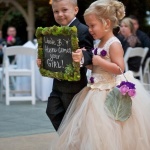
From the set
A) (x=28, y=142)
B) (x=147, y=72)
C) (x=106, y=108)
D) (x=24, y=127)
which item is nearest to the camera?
(x=106, y=108)

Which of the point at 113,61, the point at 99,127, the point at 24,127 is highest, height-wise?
the point at 113,61

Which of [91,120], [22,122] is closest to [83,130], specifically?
[91,120]

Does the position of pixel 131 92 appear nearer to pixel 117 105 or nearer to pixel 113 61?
pixel 117 105

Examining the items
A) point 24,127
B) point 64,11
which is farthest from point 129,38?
point 64,11

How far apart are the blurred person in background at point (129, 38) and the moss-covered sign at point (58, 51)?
554 cm

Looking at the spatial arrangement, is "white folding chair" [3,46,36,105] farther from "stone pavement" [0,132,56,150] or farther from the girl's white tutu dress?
the girl's white tutu dress

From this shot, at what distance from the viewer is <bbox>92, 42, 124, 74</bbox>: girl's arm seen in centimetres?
408

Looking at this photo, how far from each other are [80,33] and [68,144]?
3.44 ft

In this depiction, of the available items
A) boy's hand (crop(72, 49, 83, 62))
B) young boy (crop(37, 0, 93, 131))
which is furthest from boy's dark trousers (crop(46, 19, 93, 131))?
boy's hand (crop(72, 49, 83, 62))

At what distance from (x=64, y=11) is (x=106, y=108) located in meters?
1.01

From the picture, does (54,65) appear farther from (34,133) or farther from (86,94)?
(34,133)

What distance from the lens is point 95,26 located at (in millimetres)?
4168

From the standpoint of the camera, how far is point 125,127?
412 cm

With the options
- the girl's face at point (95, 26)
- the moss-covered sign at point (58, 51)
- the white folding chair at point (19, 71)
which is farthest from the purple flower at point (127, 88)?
the white folding chair at point (19, 71)
